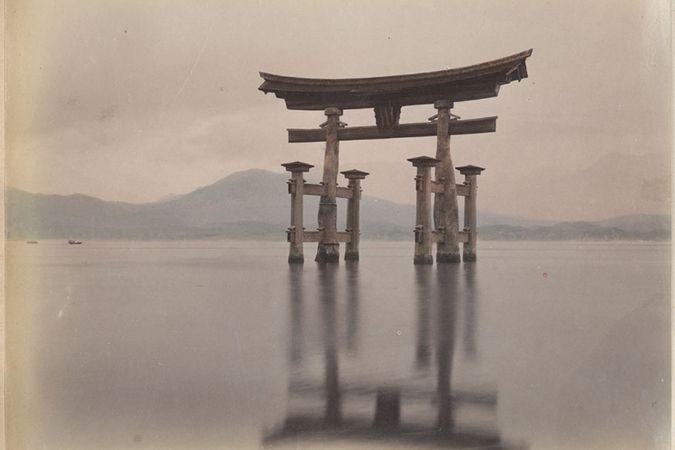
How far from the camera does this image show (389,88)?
11727 millimetres

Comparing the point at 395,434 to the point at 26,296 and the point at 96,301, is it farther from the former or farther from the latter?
the point at 96,301

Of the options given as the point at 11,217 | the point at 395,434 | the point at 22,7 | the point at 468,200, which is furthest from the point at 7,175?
Answer: the point at 468,200

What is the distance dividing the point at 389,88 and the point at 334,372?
29.6ft

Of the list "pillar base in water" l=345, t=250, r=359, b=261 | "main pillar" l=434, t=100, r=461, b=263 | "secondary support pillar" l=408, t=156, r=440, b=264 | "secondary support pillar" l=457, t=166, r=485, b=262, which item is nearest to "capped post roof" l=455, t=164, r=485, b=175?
"secondary support pillar" l=457, t=166, r=485, b=262

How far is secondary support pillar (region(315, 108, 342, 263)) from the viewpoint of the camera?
12328 mm

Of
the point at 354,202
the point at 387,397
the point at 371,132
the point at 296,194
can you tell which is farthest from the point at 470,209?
the point at 387,397

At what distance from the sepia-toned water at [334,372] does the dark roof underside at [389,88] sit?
5736mm

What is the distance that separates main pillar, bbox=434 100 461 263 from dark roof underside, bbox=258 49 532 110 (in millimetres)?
483

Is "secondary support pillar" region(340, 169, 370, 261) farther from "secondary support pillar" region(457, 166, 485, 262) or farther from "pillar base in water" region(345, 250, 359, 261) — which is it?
"secondary support pillar" region(457, 166, 485, 262)

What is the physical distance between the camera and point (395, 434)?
271 centimetres

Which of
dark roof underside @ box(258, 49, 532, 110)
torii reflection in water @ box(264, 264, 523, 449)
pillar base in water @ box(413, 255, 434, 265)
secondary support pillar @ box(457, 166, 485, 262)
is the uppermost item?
dark roof underside @ box(258, 49, 532, 110)

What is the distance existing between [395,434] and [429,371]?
0.90 meters

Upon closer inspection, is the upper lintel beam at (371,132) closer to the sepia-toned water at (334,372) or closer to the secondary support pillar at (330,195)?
the secondary support pillar at (330,195)

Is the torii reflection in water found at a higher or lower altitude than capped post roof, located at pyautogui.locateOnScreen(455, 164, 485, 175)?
lower
